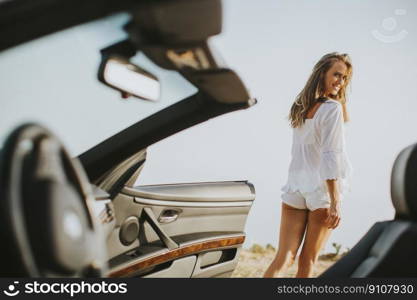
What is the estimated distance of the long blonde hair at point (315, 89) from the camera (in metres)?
2.82

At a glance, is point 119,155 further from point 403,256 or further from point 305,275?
point 305,275

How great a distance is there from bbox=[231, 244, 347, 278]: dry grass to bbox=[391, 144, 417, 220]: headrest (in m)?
5.60

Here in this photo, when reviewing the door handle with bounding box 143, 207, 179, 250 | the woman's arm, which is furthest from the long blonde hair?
the door handle with bounding box 143, 207, 179, 250

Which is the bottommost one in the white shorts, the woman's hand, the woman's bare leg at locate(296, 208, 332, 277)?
the woman's bare leg at locate(296, 208, 332, 277)

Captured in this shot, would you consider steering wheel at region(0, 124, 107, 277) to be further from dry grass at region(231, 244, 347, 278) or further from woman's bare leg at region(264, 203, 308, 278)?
dry grass at region(231, 244, 347, 278)

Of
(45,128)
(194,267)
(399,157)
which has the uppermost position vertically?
(45,128)

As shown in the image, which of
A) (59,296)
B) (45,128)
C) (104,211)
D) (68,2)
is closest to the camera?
(68,2)

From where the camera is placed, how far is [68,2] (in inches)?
38.4

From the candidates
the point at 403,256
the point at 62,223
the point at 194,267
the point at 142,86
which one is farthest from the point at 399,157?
the point at 194,267

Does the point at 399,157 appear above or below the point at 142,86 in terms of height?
below

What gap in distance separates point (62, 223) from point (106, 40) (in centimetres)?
57

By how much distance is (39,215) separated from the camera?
1.01m

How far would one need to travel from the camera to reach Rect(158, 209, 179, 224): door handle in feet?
7.19

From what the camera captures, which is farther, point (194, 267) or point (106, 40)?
point (194, 267)
